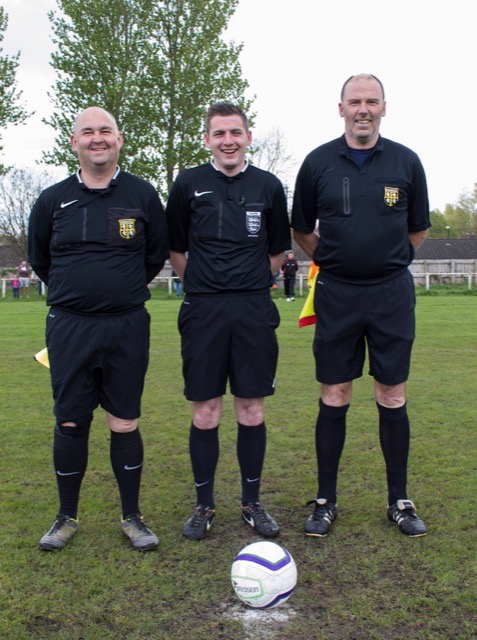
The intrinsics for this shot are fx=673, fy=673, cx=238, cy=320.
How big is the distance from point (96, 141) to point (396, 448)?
2.41 meters

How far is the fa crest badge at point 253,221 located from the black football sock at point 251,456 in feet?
3.75

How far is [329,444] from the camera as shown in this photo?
3988 millimetres

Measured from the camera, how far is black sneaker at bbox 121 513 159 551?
11.6 feet

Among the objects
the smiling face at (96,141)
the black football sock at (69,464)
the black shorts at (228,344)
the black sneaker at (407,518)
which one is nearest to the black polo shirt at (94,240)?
the smiling face at (96,141)

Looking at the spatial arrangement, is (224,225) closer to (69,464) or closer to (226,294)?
(226,294)

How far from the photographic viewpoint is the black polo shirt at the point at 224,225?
376 centimetres

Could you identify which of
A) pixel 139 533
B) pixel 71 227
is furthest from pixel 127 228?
pixel 139 533

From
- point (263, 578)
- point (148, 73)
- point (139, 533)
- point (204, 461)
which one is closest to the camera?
point (263, 578)

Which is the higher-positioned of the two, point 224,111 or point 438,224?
point 438,224

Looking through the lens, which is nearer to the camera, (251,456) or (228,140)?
(228,140)

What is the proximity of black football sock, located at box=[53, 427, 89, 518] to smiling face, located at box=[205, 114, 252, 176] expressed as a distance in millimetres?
1704

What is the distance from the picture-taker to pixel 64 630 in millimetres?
2766

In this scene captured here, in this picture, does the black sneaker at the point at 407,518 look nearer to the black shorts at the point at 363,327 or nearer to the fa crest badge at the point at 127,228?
the black shorts at the point at 363,327

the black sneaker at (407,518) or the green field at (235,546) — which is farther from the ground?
the black sneaker at (407,518)
